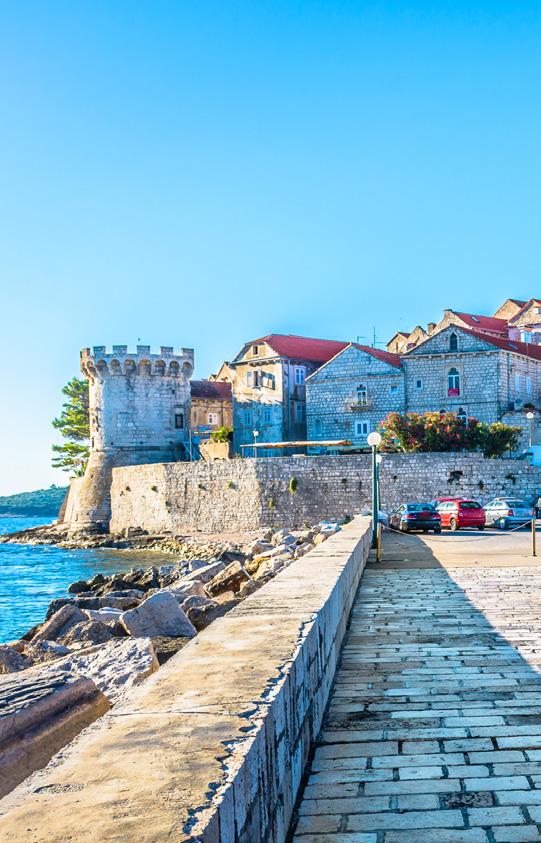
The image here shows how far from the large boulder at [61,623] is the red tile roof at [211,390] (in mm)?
52257

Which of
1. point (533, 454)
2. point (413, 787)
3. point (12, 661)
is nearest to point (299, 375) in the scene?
point (533, 454)

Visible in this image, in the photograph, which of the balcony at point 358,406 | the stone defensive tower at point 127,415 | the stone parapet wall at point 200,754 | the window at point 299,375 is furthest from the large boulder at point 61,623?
the window at point 299,375

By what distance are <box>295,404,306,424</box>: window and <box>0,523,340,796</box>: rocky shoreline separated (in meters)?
32.6

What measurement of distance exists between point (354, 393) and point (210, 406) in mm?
14774

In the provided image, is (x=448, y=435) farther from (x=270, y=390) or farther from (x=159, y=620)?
(x=159, y=620)

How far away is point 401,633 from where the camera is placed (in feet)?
26.8

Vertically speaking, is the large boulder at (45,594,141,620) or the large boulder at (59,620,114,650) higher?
the large boulder at (59,620,114,650)

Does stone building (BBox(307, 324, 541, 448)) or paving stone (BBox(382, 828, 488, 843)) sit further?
stone building (BBox(307, 324, 541, 448))

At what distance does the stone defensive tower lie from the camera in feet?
189

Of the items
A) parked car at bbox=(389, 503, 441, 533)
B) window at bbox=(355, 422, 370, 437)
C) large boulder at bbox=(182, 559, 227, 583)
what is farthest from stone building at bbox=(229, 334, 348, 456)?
large boulder at bbox=(182, 559, 227, 583)

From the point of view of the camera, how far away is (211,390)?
66500mm

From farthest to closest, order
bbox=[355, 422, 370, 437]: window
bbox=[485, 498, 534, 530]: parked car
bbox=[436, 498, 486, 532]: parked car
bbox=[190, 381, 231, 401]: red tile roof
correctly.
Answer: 1. bbox=[190, 381, 231, 401]: red tile roof
2. bbox=[355, 422, 370, 437]: window
3. bbox=[485, 498, 534, 530]: parked car
4. bbox=[436, 498, 486, 532]: parked car

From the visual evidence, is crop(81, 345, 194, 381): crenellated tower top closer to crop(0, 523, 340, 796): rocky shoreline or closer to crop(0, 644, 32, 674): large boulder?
crop(0, 523, 340, 796): rocky shoreline

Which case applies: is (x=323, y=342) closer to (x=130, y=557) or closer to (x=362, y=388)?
(x=362, y=388)
